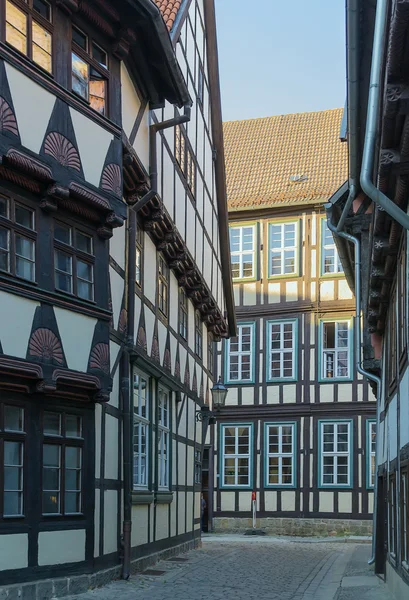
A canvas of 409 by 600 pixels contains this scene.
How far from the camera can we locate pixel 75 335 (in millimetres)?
11656

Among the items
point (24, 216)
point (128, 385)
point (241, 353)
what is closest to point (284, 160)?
point (241, 353)

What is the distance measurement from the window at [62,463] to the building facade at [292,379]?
18.9 meters

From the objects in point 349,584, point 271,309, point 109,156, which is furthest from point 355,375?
point 109,156

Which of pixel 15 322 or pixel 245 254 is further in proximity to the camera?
pixel 245 254

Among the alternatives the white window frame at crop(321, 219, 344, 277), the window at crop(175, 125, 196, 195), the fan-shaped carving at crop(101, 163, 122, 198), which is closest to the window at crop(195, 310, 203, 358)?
the window at crop(175, 125, 196, 195)

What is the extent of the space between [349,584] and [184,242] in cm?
741

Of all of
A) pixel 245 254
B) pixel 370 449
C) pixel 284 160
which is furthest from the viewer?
pixel 284 160

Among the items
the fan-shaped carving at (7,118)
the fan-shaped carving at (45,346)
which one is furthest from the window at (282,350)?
the fan-shaped carving at (7,118)

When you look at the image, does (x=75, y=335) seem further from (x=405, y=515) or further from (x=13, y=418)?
(x=405, y=515)

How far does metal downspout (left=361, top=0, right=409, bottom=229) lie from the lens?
6.89 m

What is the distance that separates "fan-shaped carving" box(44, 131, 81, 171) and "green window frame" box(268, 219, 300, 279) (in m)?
20.3

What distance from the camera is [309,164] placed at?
110 ft

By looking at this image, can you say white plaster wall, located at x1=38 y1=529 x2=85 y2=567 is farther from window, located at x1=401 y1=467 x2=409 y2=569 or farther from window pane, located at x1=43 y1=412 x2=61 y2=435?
window, located at x1=401 y1=467 x2=409 y2=569

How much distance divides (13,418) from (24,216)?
2309 millimetres
